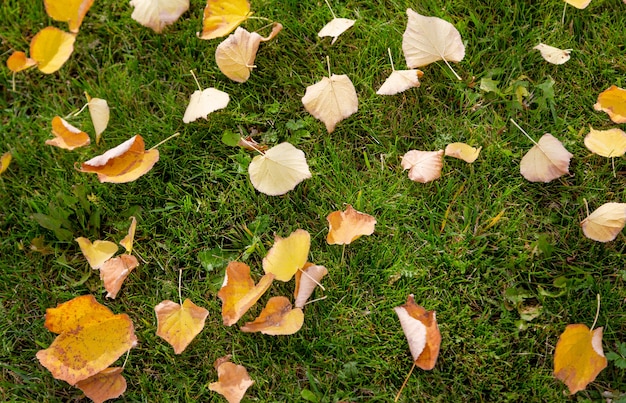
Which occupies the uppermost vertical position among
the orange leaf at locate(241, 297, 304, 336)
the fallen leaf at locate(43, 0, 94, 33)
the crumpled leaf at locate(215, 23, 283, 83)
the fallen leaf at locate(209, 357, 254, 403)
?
the fallen leaf at locate(43, 0, 94, 33)

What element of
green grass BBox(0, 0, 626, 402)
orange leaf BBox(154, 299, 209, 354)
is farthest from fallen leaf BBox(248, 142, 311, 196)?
orange leaf BBox(154, 299, 209, 354)

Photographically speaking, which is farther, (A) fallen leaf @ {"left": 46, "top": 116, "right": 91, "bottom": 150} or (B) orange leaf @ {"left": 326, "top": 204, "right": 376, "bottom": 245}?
(A) fallen leaf @ {"left": 46, "top": 116, "right": 91, "bottom": 150}

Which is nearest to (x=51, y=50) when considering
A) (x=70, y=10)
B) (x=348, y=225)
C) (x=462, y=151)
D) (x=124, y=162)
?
(x=70, y=10)

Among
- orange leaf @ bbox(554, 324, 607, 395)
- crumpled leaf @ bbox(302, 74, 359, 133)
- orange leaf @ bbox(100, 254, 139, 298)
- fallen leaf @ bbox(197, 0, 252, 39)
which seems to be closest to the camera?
orange leaf @ bbox(554, 324, 607, 395)

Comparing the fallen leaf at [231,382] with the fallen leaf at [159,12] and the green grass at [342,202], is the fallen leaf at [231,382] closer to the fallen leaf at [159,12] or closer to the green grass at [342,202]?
the green grass at [342,202]

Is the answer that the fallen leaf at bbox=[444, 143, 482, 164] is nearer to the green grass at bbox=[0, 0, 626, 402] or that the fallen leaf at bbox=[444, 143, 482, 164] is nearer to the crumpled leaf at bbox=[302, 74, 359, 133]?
the green grass at bbox=[0, 0, 626, 402]

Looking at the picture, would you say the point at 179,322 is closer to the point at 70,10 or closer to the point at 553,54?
the point at 70,10
